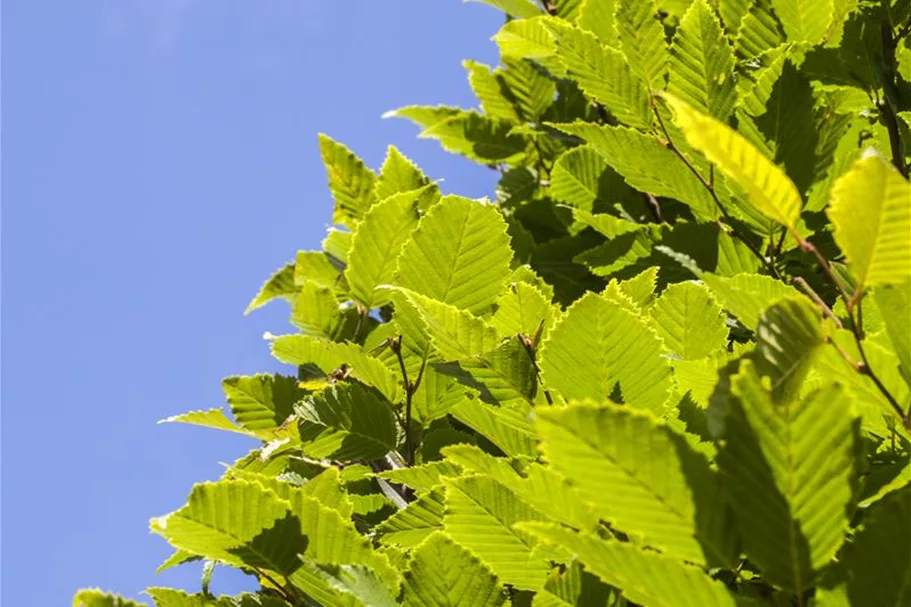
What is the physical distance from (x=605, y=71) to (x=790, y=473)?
4.14 ft

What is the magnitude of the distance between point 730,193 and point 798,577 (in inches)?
44.2

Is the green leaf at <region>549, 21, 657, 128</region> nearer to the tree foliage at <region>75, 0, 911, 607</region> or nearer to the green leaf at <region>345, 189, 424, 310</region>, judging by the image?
the tree foliage at <region>75, 0, 911, 607</region>

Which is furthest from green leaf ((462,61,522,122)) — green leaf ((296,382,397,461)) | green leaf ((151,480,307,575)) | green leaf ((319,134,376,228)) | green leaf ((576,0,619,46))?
green leaf ((151,480,307,575))

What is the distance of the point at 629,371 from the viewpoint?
3.82 feet

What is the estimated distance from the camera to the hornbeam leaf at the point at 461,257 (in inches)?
62.7

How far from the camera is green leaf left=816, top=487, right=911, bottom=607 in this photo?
775mm

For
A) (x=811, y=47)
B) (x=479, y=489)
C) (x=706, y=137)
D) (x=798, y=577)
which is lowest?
(x=798, y=577)

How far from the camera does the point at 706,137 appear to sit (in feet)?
2.75

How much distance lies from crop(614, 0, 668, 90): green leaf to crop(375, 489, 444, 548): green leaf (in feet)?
3.13

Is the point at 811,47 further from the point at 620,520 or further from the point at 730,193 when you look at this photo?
the point at 620,520

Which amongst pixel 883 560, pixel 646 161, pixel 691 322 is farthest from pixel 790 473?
pixel 646 161

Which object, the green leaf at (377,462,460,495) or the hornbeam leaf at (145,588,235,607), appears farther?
the green leaf at (377,462,460,495)

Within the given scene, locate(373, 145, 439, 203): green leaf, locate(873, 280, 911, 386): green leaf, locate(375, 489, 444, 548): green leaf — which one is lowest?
locate(375, 489, 444, 548): green leaf

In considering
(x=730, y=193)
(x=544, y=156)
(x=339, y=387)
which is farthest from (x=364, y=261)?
(x=544, y=156)
